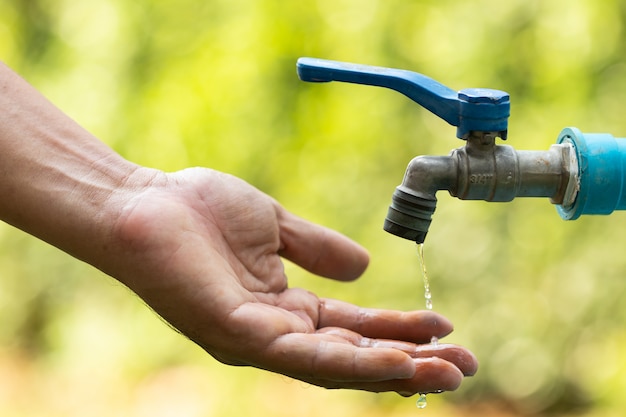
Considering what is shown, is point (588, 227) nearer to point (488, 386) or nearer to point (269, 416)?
point (488, 386)

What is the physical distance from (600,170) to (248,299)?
0.55 metres

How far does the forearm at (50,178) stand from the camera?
1.30 meters

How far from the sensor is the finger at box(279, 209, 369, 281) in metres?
1.60

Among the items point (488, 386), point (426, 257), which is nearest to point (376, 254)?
point (426, 257)

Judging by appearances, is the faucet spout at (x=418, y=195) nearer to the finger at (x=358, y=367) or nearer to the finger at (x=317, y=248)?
the finger at (x=358, y=367)

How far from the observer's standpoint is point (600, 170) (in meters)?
1.14

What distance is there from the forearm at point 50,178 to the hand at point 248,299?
0.12ft

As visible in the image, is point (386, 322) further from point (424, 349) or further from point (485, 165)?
point (485, 165)

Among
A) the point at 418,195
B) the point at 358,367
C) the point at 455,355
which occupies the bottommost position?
the point at 358,367

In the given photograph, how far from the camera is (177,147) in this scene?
9.00ft

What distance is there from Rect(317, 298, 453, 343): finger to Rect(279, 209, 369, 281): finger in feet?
0.43

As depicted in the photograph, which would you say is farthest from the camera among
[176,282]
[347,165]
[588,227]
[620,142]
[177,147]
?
[177,147]

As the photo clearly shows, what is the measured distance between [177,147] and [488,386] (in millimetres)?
1181

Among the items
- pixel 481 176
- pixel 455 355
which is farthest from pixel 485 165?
pixel 455 355
